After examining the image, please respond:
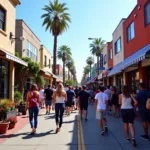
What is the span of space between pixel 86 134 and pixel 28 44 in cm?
1802

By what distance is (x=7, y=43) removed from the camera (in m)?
14.2

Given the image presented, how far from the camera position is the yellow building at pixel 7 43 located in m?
13.5

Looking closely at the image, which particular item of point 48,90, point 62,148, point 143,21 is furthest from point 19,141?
point 143,21

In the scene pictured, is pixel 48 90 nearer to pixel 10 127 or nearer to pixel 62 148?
pixel 10 127

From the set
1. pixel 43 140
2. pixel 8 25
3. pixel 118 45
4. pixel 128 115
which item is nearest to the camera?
pixel 128 115

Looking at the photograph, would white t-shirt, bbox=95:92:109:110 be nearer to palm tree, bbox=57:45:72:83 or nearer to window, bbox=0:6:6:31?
window, bbox=0:6:6:31

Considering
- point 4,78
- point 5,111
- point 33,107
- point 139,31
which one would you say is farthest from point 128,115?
point 4,78

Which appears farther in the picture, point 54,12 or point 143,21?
point 54,12

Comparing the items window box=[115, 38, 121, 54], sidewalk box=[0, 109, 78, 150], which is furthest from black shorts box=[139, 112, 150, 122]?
window box=[115, 38, 121, 54]

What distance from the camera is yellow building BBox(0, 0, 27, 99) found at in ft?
44.3

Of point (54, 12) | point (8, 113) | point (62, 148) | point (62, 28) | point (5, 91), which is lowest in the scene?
point (62, 148)

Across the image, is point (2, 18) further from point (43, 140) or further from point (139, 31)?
point (43, 140)

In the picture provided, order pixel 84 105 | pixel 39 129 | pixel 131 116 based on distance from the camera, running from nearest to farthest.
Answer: pixel 131 116, pixel 39 129, pixel 84 105

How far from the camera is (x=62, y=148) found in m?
6.33
